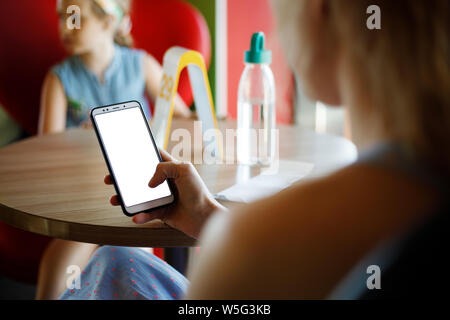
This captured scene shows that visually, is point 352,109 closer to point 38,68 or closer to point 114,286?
point 114,286

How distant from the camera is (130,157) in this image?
33.3 inches

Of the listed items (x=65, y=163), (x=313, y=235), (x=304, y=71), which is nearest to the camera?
(x=313, y=235)

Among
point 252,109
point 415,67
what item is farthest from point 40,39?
point 415,67

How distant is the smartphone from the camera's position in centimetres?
83

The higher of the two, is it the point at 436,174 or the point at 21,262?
the point at 436,174

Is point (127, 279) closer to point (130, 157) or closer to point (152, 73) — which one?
point (130, 157)

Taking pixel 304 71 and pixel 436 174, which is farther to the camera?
pixel 304 71

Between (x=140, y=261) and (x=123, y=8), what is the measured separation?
4.01 feet

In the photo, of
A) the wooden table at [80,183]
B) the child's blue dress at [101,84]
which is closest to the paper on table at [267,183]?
the wooden table at [80,183]

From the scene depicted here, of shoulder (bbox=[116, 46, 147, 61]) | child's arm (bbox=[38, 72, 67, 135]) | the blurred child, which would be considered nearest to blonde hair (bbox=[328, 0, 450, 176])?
the blurred child

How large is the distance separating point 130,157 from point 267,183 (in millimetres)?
261

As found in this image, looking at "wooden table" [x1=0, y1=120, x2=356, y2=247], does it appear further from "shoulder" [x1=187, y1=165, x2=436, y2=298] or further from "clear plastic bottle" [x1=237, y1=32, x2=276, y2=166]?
"shoulder" [x1=187, y1=165, x2=436, y2=298]
